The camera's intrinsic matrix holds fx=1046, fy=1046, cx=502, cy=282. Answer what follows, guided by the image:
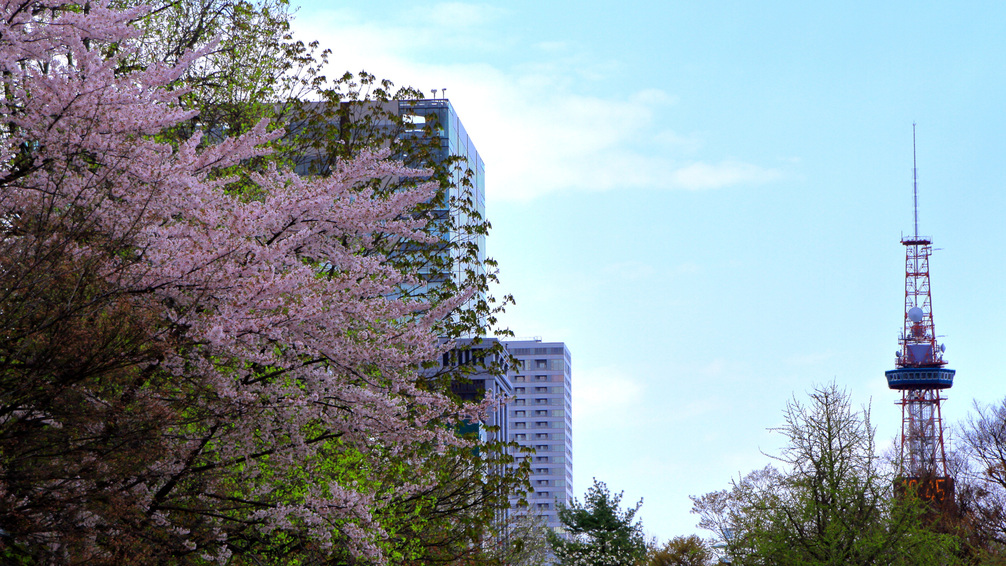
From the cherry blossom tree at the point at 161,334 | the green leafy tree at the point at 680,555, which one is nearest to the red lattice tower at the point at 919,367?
the green leafy tree at the point at 680,555

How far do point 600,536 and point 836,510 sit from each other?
30132 millimetres

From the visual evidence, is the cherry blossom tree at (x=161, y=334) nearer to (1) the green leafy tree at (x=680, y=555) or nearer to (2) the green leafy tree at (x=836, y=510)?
(2) the green leafy tree at (x=836, y=510)

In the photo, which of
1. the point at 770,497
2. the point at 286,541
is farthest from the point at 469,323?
the point at 770,497

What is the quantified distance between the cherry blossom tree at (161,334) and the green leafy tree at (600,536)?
39179mm

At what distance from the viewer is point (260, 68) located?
19.2m

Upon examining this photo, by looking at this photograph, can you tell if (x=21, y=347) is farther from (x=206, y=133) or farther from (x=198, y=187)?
(x=206, y=133)

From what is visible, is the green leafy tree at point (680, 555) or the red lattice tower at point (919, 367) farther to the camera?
the red lattice tower at point (919, 367)

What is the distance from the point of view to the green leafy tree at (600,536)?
164 ft

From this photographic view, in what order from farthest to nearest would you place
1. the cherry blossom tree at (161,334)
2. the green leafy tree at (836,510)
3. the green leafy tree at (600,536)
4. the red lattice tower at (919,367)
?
the red lattice tower at (919,367), the green leafy tree at (600,536), the green leafy tree at (836,510), the cherry blossom tree at (161,334)

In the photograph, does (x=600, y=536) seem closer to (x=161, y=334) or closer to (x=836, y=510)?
(x=836, y=510)

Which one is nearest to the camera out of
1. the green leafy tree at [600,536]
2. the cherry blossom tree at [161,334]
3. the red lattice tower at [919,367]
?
the cherry blossom tree at [161,334]

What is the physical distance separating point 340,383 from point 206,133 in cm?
824

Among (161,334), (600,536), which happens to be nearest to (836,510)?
(161,334)

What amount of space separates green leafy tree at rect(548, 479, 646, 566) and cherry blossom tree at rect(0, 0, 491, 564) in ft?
129
